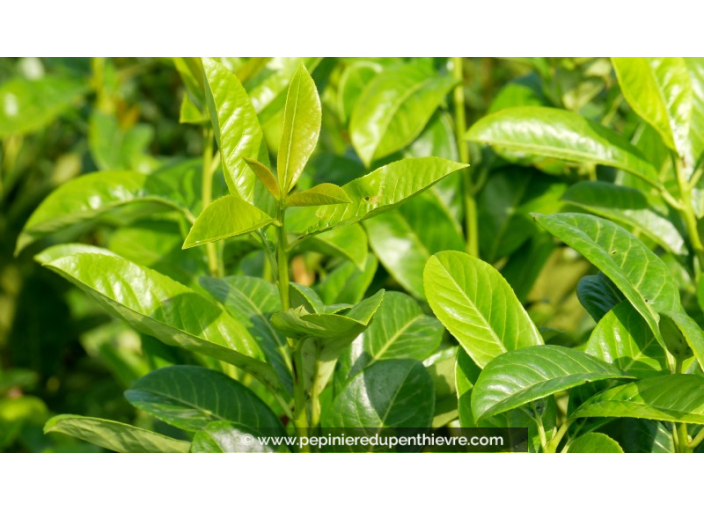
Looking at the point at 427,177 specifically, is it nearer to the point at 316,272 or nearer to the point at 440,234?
the point at 440,234

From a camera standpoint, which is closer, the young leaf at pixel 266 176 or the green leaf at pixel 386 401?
the young leaf at pixel 266 176

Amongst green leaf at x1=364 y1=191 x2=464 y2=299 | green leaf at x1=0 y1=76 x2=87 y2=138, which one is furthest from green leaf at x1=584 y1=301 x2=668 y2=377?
green leaf at x1=0 y1=76 x2=87 y2=138

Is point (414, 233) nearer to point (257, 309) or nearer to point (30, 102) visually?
point (257, 309)

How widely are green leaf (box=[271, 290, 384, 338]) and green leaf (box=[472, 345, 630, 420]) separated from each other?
125 mm

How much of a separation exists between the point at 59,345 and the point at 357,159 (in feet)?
3.86

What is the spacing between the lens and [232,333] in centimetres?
93

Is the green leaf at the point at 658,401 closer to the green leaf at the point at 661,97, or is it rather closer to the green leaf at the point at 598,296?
the green leaf at the point at 598,296

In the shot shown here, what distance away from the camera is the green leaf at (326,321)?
754mm

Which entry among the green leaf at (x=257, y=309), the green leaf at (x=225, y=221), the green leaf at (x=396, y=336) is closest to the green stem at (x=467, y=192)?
the green leaf at (x=396, y=336)

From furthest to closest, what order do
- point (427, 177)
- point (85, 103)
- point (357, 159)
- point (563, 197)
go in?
1. point (85, 103)
2. point (357, 159)
3. point (563, 197)
4. point (427, 177)

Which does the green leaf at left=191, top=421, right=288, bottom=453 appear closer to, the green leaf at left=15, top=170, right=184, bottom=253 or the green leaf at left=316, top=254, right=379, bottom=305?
the green leaf at left=316, top=254, right=379, bottom=305

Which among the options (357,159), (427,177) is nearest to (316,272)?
(357,159)

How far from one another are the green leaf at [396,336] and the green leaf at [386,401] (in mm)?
71

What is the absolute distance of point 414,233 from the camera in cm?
133
